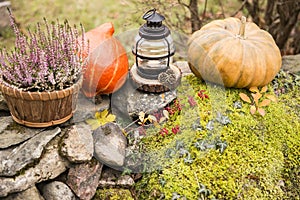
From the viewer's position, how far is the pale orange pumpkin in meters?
3.42

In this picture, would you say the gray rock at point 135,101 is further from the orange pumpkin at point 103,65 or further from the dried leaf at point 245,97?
the dried leaf at point 245,97

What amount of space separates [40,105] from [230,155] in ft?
4.73

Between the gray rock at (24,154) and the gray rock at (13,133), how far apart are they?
0.05 m

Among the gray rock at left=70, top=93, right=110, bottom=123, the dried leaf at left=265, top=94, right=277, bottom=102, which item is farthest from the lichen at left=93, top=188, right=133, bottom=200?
the dried leaf at left=265, top=94, right=277, bottom=102

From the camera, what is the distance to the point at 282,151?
3.33 m

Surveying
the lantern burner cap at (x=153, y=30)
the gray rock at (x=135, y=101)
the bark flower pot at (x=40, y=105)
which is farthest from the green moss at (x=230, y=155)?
the bark flower pot at (x=40, y=105)

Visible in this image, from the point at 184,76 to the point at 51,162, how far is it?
1.55 meters

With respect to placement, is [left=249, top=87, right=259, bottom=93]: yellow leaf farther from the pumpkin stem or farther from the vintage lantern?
the vintage lantern

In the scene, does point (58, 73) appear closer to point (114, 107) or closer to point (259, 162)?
point (114, 107)

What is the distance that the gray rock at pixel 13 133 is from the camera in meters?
2.90

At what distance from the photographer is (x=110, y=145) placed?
308cm

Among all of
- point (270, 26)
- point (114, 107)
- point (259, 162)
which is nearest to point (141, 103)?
point (114, 107)

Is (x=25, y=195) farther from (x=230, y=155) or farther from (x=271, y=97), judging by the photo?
(x=271, y=97)

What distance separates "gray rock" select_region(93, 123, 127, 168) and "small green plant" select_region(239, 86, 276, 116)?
109cm
